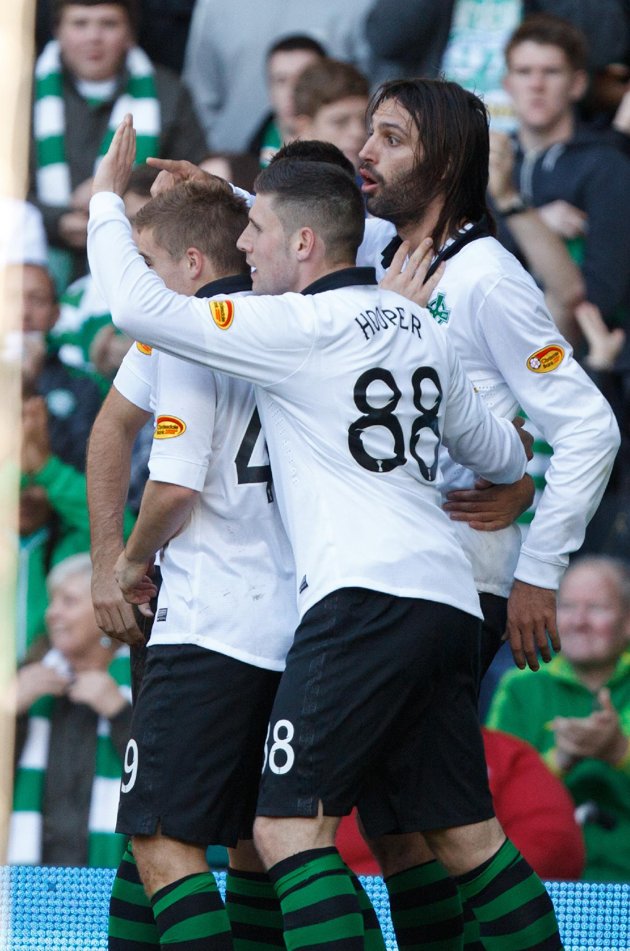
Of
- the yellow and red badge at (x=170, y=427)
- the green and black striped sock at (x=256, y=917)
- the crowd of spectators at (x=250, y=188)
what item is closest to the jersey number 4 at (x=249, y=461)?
the yellow and red badge at (x=170, y=427)

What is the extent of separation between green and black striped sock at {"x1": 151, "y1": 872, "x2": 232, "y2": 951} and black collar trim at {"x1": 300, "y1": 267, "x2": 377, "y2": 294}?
3.27 feet

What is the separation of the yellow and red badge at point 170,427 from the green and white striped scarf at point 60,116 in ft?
9.53

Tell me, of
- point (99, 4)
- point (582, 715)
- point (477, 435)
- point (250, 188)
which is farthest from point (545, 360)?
point (99, 4)

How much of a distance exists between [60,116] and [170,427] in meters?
3.11

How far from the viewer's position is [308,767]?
229 centimetres

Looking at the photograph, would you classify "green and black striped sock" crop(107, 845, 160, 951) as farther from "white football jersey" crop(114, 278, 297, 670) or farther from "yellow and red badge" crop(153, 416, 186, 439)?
"yellow and red badge" crop(153, 416, 186, 439)

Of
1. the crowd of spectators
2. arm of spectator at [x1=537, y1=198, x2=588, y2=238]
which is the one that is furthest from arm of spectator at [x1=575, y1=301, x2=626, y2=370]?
arm of spectator at [x1=537, y1=198, x2=588, y2=238]

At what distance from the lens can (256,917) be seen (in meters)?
2.67

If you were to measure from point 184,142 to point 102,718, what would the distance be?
2041mm

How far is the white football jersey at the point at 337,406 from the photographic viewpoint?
7.63 ft

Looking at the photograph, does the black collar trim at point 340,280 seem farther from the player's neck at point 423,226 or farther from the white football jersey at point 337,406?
the player's neck at point 423,226

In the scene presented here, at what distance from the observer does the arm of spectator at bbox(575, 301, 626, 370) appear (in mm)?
4844

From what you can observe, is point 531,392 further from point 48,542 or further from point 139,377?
point 48,542

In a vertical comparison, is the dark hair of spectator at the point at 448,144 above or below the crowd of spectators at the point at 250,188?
above
